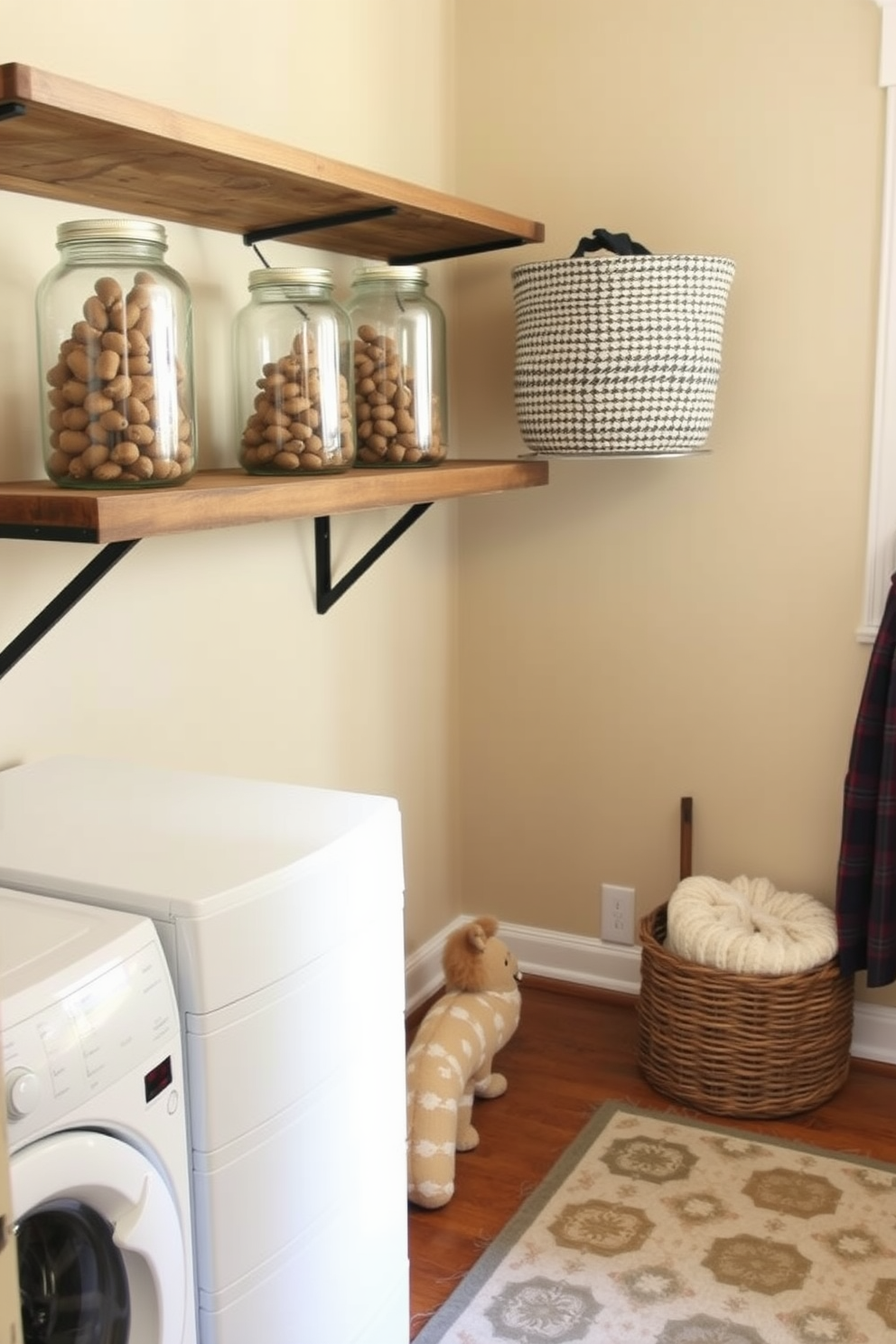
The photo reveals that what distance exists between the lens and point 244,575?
2.15 m

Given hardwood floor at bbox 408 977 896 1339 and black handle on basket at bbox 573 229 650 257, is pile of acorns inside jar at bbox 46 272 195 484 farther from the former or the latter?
hardwood floor at bbox 408 977 896 1339

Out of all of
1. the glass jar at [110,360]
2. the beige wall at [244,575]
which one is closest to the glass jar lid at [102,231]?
the glass jar at [110,360]

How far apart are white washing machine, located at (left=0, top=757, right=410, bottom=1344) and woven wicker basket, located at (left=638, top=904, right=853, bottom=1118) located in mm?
863

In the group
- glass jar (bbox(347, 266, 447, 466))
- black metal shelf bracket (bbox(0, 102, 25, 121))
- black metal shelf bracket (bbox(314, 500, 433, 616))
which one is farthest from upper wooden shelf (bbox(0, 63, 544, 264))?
black metal shelf bracket (bbox(314, 500, 433, 616))

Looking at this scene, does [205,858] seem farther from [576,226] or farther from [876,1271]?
[576,226]

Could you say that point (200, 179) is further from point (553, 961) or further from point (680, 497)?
point (553, 961)

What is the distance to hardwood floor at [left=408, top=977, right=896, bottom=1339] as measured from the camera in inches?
81.3

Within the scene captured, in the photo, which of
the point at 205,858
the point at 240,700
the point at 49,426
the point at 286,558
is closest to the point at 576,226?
the point at 286,558

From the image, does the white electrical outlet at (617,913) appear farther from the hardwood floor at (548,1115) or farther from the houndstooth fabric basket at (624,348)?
the houndstooth fabric basket at (624,348)

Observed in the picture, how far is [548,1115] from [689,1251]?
0.44 meters

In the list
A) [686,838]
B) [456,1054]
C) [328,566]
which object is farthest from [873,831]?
[328,566]

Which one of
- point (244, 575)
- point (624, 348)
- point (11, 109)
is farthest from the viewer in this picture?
point (624, 348)

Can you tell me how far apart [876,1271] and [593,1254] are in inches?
16.6

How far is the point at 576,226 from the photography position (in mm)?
2656
